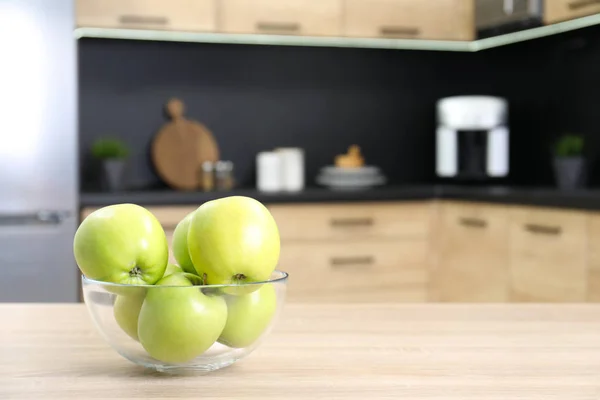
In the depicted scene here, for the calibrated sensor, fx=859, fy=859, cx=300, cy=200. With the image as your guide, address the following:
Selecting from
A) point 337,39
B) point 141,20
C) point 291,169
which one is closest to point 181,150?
point 291,169

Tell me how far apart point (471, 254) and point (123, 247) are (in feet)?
8.82

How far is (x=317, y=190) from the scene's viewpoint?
3.28 m

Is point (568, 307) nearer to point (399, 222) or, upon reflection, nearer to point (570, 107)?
point (399, 222)

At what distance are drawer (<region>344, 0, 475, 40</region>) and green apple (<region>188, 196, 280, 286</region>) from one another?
287cm

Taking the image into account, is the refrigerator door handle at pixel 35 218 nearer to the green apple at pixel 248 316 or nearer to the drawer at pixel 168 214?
the drawer at pixel 168 214

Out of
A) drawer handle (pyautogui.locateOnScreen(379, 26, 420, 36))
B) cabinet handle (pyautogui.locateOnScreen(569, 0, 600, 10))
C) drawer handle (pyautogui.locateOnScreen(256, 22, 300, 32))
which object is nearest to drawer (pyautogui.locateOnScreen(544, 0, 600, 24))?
cabinet handle (pyautogui.locateOnScreen(569, 0, 600, 10))

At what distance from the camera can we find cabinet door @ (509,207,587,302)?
9.04 feet

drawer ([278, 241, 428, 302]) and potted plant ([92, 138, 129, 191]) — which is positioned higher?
potted plant ([92, 138, 129, 191])

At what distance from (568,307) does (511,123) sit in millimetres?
2874

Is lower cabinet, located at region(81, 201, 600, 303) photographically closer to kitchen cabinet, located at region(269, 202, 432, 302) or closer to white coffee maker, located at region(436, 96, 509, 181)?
kitchen cabinet, located at region(269, 202, 432, 302)

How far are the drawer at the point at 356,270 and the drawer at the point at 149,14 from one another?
95 centimetres

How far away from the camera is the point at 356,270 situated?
3.29 metres

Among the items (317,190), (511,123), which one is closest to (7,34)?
(317,190)

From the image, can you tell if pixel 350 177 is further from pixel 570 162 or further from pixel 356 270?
pixel 570 162
